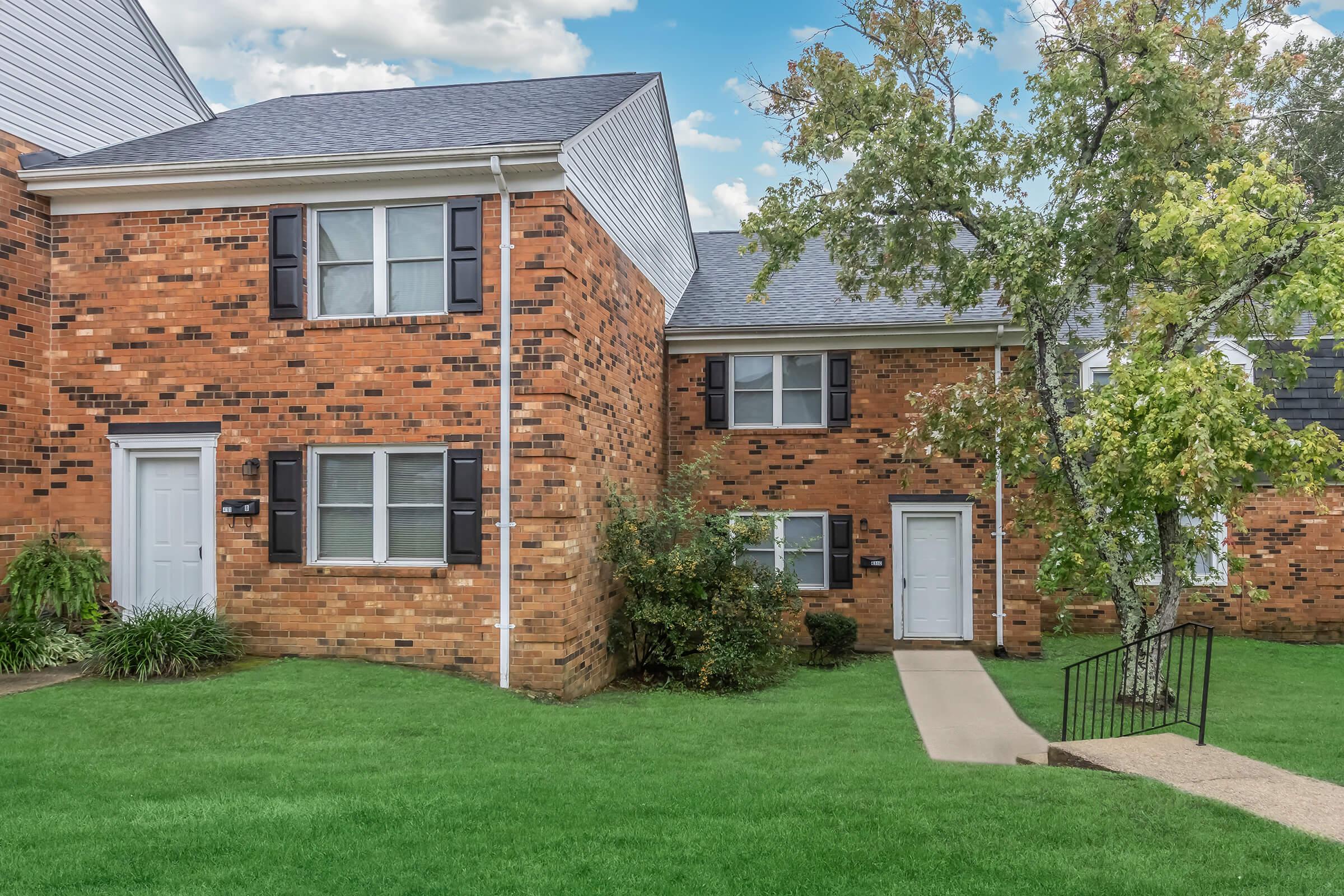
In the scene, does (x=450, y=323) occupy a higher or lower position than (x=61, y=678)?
higher

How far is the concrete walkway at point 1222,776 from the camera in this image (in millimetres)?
4908

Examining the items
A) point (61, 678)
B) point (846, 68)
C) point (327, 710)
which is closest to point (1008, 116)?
point (846, 68)

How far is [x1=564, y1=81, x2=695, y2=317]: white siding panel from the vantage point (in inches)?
394

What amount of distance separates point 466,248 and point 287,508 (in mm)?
3364

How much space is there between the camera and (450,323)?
904cm

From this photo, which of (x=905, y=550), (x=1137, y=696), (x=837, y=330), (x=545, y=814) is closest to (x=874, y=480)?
(x=905, y=550)

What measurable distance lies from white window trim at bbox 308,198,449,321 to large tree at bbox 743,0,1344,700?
14.3 feet

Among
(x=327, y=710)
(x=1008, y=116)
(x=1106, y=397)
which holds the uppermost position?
(x=1008, y=116)

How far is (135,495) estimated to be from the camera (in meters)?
9.56

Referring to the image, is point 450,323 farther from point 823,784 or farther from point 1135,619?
point 1135,619

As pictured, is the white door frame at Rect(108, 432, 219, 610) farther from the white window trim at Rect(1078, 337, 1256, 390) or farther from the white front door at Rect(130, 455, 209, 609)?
the white window trim at Rect(1078, 337, 1256, 390)

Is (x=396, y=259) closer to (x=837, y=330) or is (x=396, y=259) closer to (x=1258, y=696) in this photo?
(x=837, y=330)

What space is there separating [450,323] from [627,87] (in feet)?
18.3

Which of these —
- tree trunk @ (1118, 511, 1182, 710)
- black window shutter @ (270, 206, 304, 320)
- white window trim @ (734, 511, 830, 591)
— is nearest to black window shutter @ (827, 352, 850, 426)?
white window trim @ (734, 511, 830, 591)
